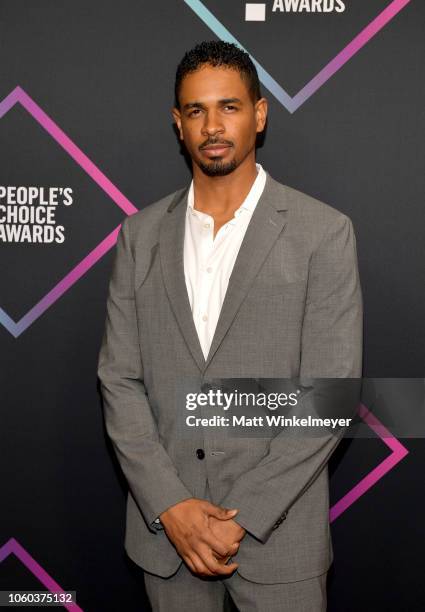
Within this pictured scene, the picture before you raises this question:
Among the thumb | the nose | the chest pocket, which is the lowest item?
the thumb

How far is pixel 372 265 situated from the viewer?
2602 millimetres

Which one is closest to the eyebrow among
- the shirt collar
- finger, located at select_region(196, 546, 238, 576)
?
the shirt collar

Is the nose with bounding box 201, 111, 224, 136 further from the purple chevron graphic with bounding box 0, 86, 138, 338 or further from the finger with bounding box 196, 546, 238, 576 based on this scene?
the finger with bounding box 196, 546, 238, 576

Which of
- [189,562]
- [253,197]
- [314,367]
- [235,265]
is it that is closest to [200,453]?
[189,562]

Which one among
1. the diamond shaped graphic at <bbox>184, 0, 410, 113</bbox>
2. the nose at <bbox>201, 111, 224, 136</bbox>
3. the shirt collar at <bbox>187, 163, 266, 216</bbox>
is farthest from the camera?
the diamond shaped graphic at <bbox>184, 0, 410, 113</bbox>

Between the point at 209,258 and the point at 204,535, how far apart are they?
72 cm

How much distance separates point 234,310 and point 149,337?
0.84ft

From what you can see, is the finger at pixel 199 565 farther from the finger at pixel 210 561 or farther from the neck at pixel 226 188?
the neck at pixel 226 188

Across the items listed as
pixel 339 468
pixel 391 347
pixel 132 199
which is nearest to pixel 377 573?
pixel 339 468

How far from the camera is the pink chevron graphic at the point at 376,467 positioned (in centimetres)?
265

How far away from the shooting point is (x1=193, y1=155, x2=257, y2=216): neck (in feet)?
7.23

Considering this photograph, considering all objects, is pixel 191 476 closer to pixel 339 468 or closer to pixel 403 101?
pixel 339 468

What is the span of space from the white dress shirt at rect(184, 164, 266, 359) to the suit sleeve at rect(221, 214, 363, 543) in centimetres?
23

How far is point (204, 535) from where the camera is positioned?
1.99 metres
